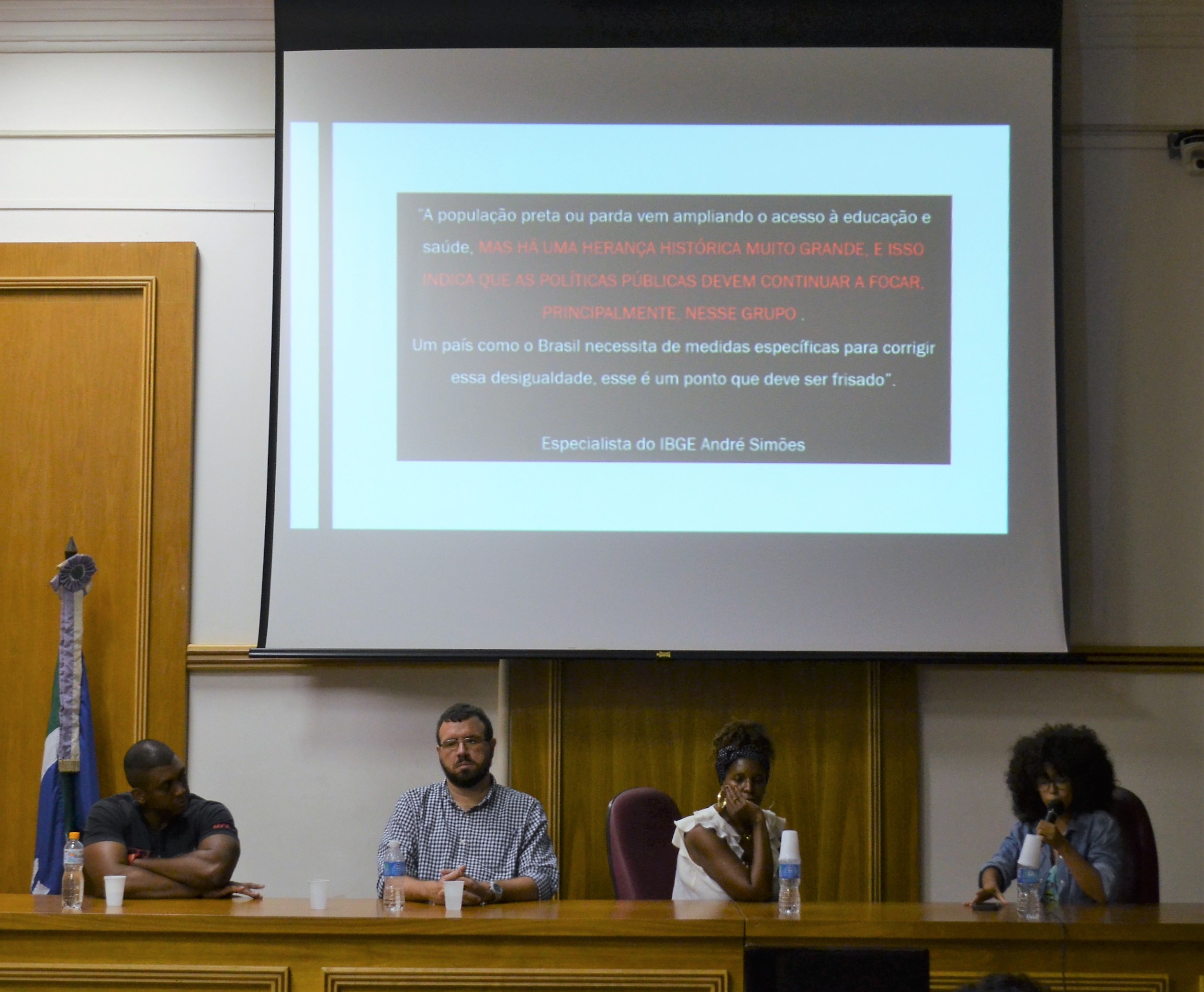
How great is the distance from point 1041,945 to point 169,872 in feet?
6.59

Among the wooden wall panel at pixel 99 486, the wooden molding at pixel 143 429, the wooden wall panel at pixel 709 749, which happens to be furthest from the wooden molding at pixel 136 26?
the wooden wall panel at pixel 709 749

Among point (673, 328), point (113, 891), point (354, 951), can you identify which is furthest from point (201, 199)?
point (354, 951)

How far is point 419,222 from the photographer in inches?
170

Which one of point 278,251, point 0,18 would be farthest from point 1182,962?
point 0,18

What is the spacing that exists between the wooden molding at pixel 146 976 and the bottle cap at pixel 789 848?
1.14 metres

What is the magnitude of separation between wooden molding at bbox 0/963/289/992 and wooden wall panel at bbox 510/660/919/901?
5.19 feet

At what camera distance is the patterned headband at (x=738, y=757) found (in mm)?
3389

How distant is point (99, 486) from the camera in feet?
14.6

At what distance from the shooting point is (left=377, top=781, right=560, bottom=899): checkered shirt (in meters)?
3.48

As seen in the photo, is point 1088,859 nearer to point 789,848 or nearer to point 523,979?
point 789,848

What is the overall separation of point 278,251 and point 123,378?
2.42 ft

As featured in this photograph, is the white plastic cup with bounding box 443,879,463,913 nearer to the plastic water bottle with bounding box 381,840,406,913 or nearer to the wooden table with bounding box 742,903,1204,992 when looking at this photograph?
the plastic water bottle with bounding box 381,840,406,913

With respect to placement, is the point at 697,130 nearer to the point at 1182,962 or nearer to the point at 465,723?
the point at 465,723

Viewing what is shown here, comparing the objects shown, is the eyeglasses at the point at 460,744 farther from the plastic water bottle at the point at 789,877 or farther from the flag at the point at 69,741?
the flag at the point at 69,741
